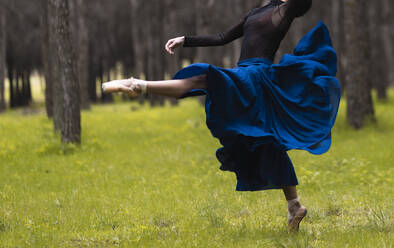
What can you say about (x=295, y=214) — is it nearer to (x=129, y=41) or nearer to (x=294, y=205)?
(x=294, y=205)

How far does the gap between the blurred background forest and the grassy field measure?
1.44 m

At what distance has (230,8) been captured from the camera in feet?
109

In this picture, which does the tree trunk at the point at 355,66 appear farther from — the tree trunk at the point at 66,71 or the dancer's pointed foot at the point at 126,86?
the dancer's pointed foot at the point at 126,86

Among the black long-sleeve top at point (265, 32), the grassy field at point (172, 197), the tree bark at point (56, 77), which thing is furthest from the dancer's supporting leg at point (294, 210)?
the tree bark at point (56, 77)

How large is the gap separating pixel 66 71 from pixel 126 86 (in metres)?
6.71

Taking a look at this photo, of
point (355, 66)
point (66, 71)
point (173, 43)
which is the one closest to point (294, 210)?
point (173, 43)

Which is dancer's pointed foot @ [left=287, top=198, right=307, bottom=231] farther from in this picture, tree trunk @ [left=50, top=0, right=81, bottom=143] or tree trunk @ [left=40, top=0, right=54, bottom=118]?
tree trunk @ [left=40, top=0, right=54, bottom=118]

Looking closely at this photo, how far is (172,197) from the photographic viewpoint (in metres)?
6.59

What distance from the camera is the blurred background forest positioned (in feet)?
35.0

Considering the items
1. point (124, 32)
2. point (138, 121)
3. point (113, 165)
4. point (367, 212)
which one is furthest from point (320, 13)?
point (367, 212)

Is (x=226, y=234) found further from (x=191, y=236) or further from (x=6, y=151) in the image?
(x=6, y=151)

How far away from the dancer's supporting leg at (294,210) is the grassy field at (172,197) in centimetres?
11

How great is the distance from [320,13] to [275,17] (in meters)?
26.7

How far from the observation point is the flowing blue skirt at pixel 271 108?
442 centimetres
